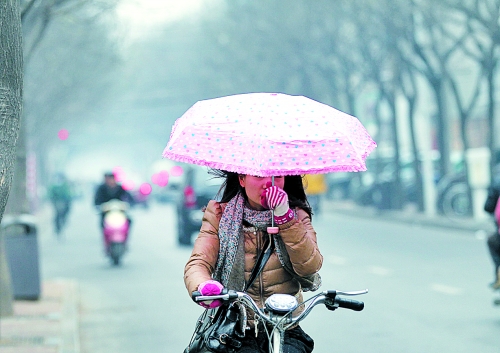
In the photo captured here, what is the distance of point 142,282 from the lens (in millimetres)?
14898

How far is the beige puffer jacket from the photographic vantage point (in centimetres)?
425

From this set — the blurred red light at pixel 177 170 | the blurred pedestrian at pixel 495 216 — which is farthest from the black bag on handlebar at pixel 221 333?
the blurred red light at pixel 177 170

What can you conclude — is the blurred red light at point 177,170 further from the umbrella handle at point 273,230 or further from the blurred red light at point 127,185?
the umbrella handle at point 273,230

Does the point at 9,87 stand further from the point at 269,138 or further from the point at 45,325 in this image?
the point at 45,325

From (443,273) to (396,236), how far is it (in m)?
7.44

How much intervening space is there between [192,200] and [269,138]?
16323 mm

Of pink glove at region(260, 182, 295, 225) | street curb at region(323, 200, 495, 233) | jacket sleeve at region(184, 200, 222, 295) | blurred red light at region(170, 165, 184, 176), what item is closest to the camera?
→ pink glove at region(260, 182, 295, 225)

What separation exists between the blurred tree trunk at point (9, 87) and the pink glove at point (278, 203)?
143 centimetres

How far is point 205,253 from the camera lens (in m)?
4.42

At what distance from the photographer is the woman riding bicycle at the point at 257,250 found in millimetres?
4250

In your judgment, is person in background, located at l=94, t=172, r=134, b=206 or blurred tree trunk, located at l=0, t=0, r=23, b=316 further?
person in background, located at l=94, t=172, r=134, b=206

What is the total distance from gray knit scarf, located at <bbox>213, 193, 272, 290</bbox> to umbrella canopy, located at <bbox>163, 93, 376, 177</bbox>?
0.26 m

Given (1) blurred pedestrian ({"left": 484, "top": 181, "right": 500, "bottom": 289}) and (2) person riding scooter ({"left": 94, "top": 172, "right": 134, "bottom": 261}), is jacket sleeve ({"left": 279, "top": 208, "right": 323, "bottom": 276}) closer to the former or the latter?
(1) blurred pedestrian ({"left": 484, "top": 181, "right": 500, "bottom": 289})

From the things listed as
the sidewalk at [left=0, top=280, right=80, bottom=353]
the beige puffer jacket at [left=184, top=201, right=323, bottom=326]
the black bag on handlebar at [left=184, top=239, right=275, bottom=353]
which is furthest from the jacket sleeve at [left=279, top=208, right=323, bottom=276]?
the sidewalk at [left=0, top=280, right=80, bottom=353]
